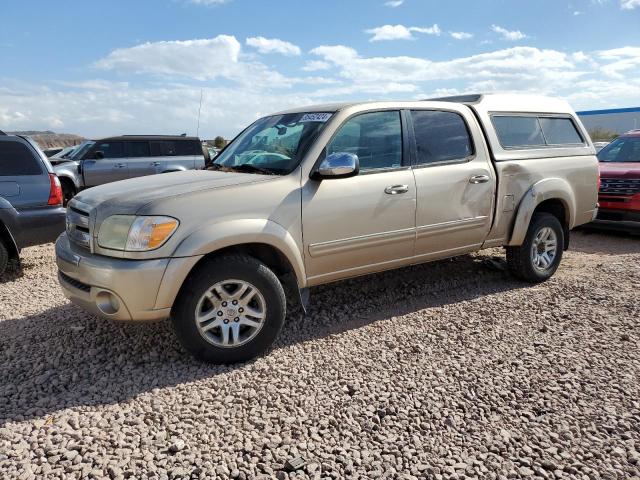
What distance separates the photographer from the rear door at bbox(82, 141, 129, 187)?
502 inches

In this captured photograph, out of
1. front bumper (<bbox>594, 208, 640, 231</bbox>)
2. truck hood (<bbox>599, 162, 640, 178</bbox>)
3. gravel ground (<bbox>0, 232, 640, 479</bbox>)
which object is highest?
truck hood (<bbox>599, 162, 640, 178</bbox>)

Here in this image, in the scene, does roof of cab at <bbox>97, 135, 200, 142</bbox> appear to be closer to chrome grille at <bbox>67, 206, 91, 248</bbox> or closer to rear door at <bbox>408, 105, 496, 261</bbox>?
chrome grille at <bbox>67, 206, 91, 248</bbox>

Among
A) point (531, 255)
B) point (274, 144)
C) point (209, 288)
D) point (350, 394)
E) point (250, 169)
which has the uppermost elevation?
point (274, 144)

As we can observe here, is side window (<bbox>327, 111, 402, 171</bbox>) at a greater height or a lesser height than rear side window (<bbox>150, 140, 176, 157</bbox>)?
greater

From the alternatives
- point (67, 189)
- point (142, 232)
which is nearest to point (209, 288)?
point (142, 232)

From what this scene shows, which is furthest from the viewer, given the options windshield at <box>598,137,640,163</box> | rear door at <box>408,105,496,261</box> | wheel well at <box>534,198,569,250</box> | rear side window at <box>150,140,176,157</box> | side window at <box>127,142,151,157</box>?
rear side window at <box>150,140,176,157</box>

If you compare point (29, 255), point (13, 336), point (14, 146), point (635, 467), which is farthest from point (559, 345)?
point (29, 255)

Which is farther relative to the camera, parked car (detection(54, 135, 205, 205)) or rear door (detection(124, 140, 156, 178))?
rear door (detection(124, 140, 156, 178))

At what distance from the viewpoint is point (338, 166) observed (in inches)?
150

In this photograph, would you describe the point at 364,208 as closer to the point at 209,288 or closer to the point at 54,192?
the point at 209,288

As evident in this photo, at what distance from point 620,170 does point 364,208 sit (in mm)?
6214

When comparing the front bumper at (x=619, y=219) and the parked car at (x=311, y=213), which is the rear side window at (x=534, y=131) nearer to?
the parked car at (x=311, y=213)

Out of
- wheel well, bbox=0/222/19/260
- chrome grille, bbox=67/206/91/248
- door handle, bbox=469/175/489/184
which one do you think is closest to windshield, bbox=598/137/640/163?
door handle, bbox=469/175/489/184

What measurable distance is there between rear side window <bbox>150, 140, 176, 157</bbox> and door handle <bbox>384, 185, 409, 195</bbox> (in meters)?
10.4
